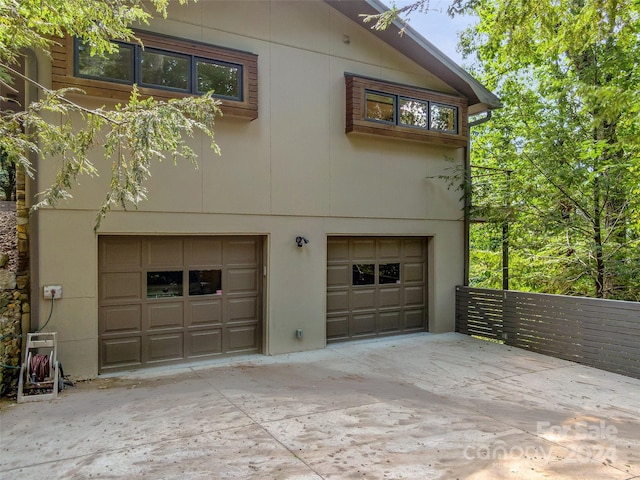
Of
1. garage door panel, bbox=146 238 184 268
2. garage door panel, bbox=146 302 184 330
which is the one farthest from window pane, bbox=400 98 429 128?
garage door panel, bbox=146 302 184 330

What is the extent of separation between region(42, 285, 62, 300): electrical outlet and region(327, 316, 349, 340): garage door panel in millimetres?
4291

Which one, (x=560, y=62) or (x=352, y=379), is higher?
(x=560, y=62)

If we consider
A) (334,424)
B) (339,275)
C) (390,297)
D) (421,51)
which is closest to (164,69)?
(339,275)

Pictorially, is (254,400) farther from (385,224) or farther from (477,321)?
(477,321)

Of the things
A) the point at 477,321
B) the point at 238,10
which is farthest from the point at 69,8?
the point at 477,321

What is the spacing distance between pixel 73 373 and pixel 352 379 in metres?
3.70

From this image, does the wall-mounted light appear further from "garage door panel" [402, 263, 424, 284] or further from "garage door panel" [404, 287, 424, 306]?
"garage door panel" [404, 287, 424, 306]

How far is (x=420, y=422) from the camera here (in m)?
4.34

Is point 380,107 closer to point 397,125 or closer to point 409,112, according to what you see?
point 397,125

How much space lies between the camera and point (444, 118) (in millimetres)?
8695

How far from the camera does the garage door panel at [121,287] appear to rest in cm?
611

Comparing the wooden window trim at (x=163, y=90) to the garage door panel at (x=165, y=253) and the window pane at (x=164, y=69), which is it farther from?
the garage door panel at (x=165, y=253)

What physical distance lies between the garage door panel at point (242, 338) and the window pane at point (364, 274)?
215 centimetres

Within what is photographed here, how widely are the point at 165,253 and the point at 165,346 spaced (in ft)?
4.60
